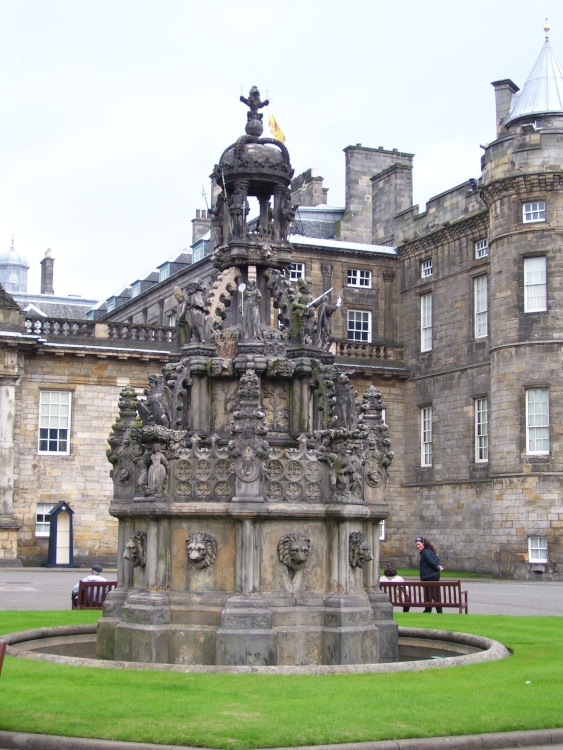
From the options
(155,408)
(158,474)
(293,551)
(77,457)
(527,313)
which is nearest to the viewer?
(293,551)

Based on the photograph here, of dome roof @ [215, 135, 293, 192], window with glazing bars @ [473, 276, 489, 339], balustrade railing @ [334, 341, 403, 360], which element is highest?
window with glazing bars @ [473, 276, 489, 339]

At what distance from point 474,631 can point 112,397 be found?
2763cm

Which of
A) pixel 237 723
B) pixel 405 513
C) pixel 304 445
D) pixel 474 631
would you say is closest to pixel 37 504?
pixel 405 513

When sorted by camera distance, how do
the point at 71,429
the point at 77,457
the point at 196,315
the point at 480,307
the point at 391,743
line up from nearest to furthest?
the point at 391,743 → the point at 196,315 → the point at 77,457 → the point at 71,429 → the point at 480,307

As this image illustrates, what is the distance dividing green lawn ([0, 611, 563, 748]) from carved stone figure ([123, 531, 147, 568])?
63.1 inches

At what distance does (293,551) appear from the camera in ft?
44.0

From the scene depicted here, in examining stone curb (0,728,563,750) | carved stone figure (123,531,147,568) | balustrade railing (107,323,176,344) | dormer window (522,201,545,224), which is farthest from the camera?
balustrade railing (107,323,176,344)

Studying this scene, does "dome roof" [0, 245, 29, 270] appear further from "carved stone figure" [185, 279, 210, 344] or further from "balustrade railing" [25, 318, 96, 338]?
"carved stone figure" [185, 279, 210, 344]

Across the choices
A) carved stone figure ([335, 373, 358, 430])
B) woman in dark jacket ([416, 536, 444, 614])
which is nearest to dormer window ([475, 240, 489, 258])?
woman in dark jacket ([416, 536, 444, 614])

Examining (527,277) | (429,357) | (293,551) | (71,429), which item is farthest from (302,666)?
(429,357)

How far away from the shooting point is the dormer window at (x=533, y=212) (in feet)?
127

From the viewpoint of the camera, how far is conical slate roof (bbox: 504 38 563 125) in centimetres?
3931

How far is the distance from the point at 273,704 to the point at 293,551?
3.06m

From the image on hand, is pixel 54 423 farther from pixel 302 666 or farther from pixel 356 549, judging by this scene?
pixel 302 666
